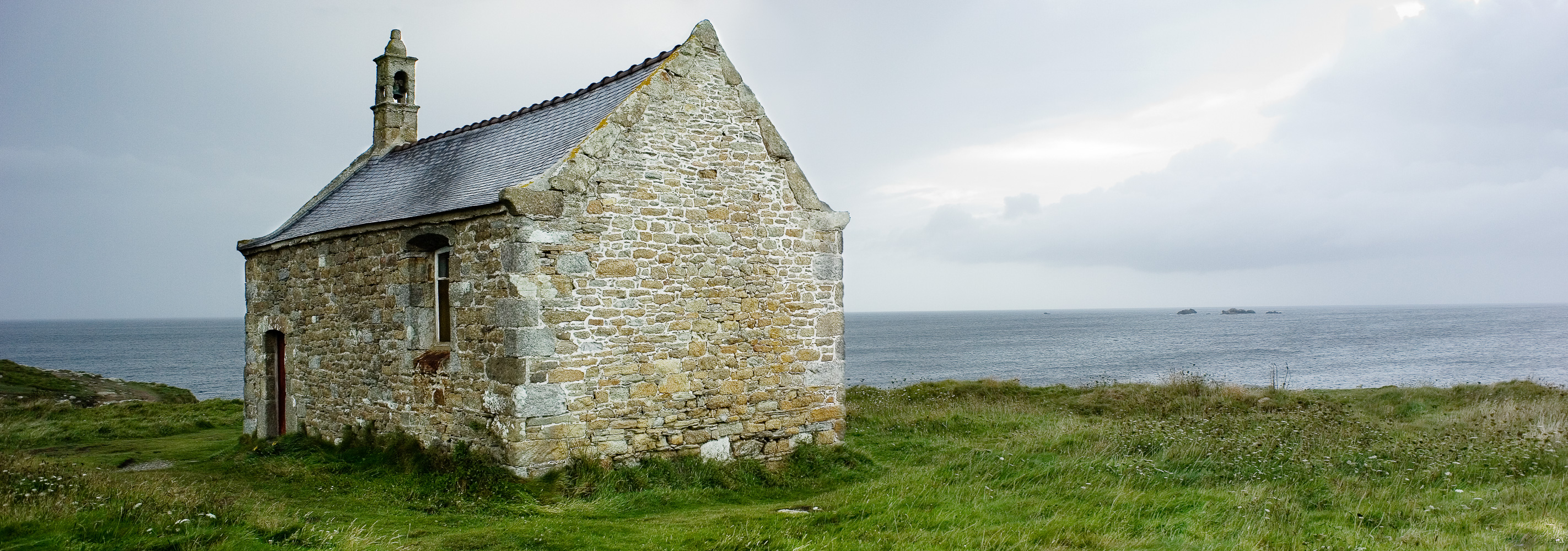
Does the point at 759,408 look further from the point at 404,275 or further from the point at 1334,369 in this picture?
the point at 1334,369

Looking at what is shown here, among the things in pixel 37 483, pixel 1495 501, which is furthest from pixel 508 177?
pixel 1495 501

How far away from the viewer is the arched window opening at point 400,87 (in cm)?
1620

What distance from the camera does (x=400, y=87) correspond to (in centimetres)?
1631

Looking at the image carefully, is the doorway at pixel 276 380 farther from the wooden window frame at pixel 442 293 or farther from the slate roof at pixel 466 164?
the wooden window frame at pixel 442 293

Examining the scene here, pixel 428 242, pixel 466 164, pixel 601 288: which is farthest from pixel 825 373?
pixel 466 164

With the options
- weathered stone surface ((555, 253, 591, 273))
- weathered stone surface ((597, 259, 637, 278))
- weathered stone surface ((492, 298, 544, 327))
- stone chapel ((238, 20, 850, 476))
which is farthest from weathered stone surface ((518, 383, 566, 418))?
weathered stone surface ((597, 259, 637, 278))

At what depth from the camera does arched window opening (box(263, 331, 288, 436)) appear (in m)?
14.6

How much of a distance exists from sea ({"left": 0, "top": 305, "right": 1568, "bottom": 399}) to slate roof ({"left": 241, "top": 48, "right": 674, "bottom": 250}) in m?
16.7

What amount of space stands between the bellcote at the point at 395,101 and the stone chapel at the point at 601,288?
333 centimetres

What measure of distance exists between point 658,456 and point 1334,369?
46.0 meters

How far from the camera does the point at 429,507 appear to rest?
8969 mm

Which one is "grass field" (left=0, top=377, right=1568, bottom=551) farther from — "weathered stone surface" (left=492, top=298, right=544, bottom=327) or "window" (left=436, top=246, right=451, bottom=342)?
"weathered stone surface" (left=492, top=298, right=544, bottom=327)

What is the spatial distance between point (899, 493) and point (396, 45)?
1217 cm

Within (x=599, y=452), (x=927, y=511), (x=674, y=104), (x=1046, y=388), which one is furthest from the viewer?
(x=1046, y=388)
